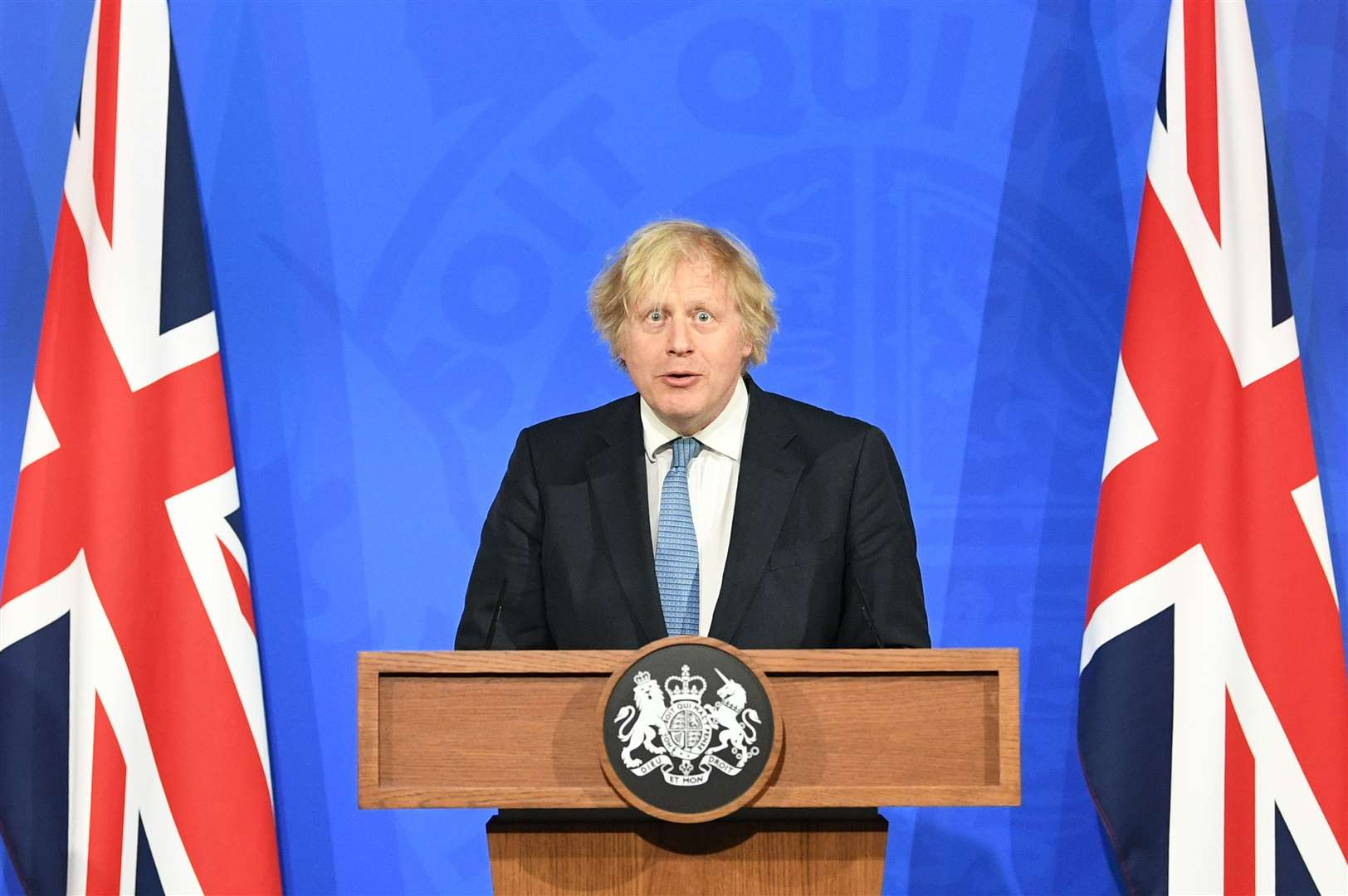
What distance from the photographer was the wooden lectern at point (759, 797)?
4.87 feet

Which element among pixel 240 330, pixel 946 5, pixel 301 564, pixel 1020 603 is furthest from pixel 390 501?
pixel 946 5

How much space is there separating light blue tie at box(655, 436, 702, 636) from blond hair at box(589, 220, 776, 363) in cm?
22

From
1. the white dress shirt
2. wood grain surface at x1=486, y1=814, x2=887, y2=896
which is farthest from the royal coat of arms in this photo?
the white dress shirt

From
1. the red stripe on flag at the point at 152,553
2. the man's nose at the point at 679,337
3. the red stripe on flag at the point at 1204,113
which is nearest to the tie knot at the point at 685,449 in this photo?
the man's nose at the point at 679,337

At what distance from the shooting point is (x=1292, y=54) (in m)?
3.29

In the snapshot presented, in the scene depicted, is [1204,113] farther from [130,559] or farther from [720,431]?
[130,559]

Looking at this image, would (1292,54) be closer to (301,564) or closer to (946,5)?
(946,5)

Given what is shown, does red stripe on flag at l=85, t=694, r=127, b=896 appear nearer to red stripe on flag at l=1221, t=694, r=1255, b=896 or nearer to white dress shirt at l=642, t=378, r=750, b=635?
white dress shirt at l=642, t=378, r=750, b=635

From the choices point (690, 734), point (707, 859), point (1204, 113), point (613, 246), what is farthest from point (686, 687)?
point (1204, 113)

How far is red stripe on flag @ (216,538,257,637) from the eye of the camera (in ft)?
9.72

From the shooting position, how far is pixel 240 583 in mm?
2982

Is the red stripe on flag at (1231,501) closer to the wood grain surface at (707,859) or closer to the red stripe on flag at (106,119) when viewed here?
the wood grain surface at (707,859)

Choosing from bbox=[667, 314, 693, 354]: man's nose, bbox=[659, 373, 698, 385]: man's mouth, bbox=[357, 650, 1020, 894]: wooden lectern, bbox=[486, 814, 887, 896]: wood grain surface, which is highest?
bbox=[667, 314, 693, 354]: man's nose

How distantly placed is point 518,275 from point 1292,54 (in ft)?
5.88
